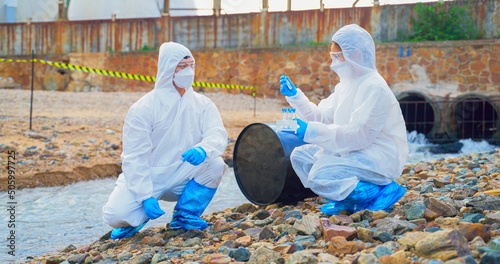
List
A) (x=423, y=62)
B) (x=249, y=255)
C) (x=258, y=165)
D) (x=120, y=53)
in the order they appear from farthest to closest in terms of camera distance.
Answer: (x=120, y=53)
(x=423, y=62)
(x=258, y=165)
(x=249, y=255)

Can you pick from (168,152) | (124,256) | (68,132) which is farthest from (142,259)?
(68,132)

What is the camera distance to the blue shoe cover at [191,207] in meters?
3.24

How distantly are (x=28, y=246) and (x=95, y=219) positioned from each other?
3.02 feet

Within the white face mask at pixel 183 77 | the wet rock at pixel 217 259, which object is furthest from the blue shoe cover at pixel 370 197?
the white face mask at pixel 183 77

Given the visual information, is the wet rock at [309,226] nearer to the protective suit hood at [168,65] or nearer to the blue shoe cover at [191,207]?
the blue shoe cover at [191,207]

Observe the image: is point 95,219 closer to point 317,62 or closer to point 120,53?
point 317,62

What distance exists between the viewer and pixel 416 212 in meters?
2.93

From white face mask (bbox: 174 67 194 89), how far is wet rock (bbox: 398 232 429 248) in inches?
67.3

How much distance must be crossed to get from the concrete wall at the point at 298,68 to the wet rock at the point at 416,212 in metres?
9.38

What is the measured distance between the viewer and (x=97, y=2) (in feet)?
60.3

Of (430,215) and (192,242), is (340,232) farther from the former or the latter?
(192,242)

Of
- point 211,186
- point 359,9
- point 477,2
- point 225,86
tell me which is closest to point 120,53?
point 225,86

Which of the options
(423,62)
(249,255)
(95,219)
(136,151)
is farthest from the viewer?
(423,62)

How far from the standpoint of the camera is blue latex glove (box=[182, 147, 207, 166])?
9.80ft
